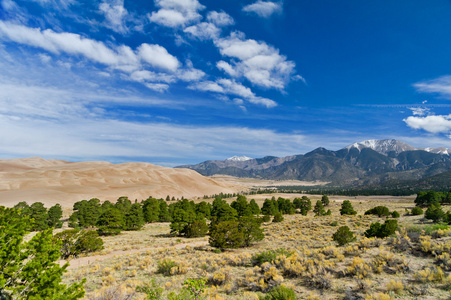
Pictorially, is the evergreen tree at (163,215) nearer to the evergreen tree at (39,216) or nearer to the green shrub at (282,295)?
the evergreen tree at (39,216)

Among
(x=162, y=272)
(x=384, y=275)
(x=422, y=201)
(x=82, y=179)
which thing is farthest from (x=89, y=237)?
(x=82, y=179)

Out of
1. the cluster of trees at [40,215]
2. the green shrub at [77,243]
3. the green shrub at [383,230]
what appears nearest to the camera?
the green shrub at [383,230]

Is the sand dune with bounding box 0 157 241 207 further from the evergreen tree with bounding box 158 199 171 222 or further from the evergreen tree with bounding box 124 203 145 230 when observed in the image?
the evergreen tree with bounding box 124 203 145 230

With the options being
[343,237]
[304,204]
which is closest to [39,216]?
[343,237]

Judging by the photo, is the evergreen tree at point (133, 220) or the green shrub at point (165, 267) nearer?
the green shrub at point (165, 267)

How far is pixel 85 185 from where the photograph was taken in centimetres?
11438

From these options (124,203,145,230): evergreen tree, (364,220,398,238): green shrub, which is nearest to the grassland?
(364,220,398,238): green shrub

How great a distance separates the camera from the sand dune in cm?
8538

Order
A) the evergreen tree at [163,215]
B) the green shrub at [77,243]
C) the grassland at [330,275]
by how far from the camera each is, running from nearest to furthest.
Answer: the grassland at [330,275] → the green shrub at [77,243] → the evergreen tree at [163,215]

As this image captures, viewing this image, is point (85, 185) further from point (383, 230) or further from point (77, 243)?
point (383, 230)

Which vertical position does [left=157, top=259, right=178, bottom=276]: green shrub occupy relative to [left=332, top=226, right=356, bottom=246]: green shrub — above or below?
below

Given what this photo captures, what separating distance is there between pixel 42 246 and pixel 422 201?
8218cm

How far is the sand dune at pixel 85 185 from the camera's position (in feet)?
280

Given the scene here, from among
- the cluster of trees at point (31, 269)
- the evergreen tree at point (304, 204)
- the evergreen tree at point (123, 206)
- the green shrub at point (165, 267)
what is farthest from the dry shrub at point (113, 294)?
the evergreen tree at point (304, 204)
